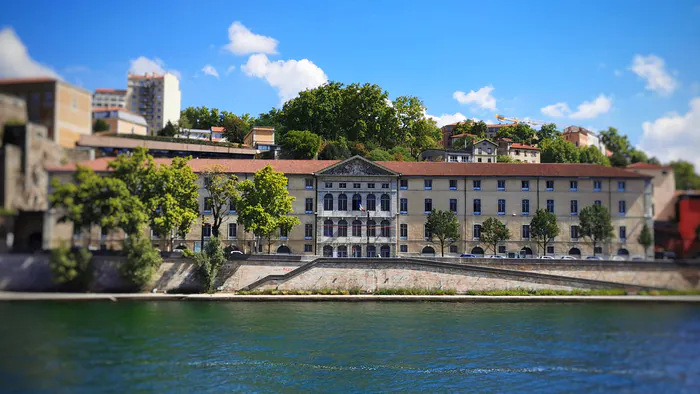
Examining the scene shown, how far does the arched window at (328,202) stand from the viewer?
117ft

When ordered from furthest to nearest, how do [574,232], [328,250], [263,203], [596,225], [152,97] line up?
[328,250]
[574,232]
[263,203]
[596,225]
[152,97]

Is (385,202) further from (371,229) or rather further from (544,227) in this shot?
(544,227)

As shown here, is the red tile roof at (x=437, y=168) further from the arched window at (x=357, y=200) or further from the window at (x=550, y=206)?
the arched window at (x=357, y=200)

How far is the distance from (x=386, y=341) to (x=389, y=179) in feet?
56.3

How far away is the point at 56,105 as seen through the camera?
18.2 feet

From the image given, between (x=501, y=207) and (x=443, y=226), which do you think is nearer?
(x=443, y=226)

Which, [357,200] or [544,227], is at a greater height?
[357,200]

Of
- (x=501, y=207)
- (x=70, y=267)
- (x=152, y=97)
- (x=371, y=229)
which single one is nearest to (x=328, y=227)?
(x=371, y=229)

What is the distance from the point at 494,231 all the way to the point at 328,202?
1113cm

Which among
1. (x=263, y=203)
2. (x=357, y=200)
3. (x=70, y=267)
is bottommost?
(x=70, y=267)

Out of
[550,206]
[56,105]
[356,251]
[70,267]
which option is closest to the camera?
[56,105]

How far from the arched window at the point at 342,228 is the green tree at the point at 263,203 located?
4441 mm

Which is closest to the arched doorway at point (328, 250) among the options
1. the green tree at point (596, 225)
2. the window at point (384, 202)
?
the window at point (384, 202)

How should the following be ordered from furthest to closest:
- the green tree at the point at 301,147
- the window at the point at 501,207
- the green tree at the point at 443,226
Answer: the green tree at the point at 301,147 → the window at the point at 501,207 → the green tree at the point at 443,226
